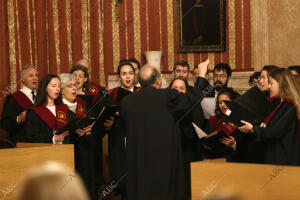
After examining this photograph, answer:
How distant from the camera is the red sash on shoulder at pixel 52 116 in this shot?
4754mm

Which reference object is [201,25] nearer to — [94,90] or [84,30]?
[84,30]

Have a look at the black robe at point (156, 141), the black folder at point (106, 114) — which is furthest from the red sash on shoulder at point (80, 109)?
the black robe at point (156, 141)

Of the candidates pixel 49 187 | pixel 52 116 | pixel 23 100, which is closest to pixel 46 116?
pixel 52 116

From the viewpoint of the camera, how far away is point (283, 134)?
3.79 meters

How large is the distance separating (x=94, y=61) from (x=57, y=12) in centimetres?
129

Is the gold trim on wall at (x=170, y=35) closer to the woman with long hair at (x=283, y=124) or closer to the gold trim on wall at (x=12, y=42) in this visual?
the gold trim on wall at (x=12, y=42)

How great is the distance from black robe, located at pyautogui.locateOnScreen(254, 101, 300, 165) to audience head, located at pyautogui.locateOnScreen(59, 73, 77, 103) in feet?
7.99

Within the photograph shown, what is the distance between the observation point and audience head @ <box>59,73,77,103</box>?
5.32 meters

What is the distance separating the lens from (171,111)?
4.27 meters

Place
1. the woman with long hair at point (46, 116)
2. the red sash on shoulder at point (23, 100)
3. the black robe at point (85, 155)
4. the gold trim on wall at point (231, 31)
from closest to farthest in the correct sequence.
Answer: the woman with long hair at point (46, 116), the black robe at point (85, 155), the red sash on shoulder at point (23, 100), the gold trim on wall at point (231, 31)

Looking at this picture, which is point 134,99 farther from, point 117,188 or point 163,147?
point 117,188

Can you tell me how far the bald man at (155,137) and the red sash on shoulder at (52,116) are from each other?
0.88 meters

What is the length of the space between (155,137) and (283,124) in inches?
49.3

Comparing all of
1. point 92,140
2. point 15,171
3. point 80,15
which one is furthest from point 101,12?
point 15,171
